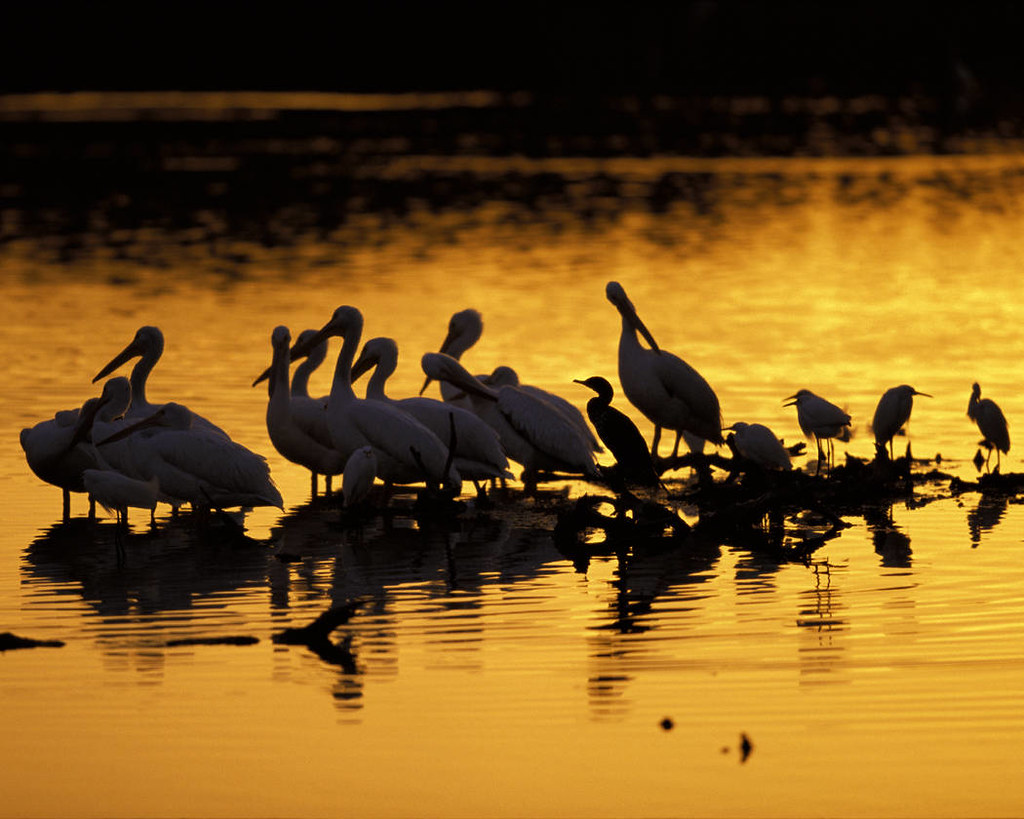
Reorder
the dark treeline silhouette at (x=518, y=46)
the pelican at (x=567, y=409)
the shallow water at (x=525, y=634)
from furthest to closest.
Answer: the dark treeline silhouette at (x=518, y=46) < the pelican at (x=567, y=409) < the shallow water at (x=525, y=634)

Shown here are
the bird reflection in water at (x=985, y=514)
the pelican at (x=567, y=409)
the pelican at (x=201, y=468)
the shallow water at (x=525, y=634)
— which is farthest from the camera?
the pelican at (x=567, y=409)

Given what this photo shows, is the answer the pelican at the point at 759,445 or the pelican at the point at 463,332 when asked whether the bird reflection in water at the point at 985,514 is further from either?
the pelican at the point at 463,332

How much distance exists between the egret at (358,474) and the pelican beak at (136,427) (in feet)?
3.67

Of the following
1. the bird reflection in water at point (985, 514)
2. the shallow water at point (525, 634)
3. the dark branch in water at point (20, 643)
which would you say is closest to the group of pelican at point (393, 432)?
the shallow water at point (525, 634)

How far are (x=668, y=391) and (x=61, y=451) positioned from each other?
3.82 metres

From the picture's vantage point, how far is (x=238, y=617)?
9.20m

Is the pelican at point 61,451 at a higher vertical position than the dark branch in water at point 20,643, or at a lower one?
higher

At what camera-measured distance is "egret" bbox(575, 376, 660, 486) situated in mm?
11969

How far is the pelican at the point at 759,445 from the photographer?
1192 cm

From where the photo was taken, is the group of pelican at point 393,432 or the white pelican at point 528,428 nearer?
the group of pelican at point 393,432

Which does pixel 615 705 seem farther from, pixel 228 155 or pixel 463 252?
pixel 228 155

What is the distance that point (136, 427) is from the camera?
38.2ft

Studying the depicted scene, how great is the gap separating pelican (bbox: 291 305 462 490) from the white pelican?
70cm

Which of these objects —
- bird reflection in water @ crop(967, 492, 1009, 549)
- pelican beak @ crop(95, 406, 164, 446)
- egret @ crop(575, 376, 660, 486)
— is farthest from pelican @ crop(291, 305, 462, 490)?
bird reflection in water @ crop(967, 492, 1009, 549)
